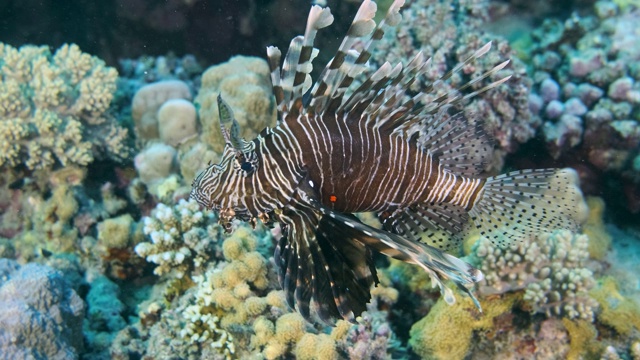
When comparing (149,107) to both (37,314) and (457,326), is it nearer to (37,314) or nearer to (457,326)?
(37,314)

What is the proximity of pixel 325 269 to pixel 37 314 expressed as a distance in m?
2.42

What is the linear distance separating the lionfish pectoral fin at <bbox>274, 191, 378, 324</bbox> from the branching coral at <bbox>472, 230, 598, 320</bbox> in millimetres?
1734

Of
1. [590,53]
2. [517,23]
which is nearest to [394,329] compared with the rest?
[590,53]

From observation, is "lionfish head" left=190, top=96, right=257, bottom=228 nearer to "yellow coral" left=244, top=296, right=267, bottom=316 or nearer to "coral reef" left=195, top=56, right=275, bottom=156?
"yellow coral" left=244, top=296, right=267, bottom=316

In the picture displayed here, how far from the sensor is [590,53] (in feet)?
22.7

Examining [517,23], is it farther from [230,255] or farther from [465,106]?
[230,255]

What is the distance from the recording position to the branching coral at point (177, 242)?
4711 millimetres

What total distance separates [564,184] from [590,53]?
4.60m

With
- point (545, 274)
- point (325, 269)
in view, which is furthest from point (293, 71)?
point (545, 274)

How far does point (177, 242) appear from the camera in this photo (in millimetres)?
4816

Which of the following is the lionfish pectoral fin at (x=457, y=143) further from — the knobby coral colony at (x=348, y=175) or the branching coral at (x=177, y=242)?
the branching coral at (x=177, y=242)

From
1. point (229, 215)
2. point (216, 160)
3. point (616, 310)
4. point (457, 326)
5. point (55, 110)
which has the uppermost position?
point (55, 110)

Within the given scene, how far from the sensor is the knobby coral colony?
2758 millimetres

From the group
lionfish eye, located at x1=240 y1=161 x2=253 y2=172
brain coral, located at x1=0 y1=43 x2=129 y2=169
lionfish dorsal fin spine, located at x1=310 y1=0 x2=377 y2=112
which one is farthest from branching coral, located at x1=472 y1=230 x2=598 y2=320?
brain coral, located at x1=0 y1=43 x2=129 y2=169
